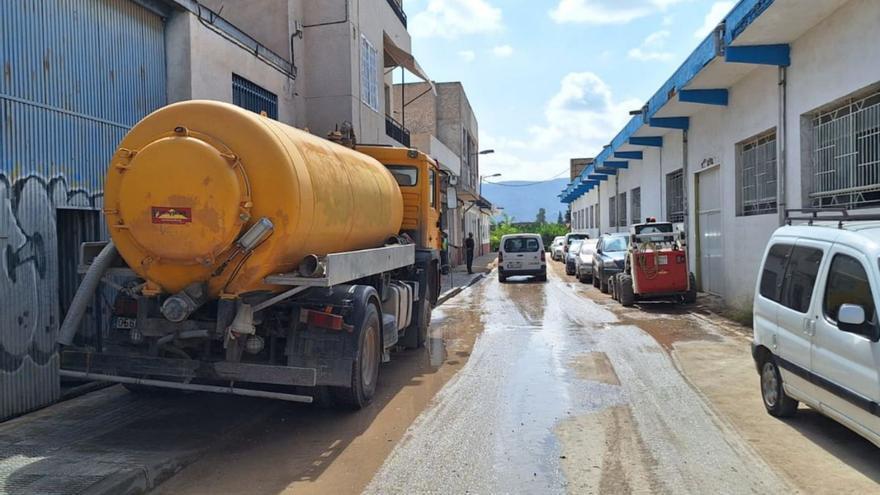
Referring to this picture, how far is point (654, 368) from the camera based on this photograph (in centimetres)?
866

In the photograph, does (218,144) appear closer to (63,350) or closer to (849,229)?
(63,350)

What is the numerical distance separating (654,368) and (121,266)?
6521 mm

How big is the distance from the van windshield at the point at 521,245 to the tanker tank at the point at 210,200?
19.6m

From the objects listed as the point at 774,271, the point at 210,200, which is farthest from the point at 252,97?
the point at 774,271

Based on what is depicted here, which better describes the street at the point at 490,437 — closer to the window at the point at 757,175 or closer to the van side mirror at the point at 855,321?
the van side mirror at the point at 855,321

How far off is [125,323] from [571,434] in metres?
4.18

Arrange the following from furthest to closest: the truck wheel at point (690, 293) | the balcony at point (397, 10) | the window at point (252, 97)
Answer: the balcony at point (397, 10)
the truck wheel at point (690, 293)
the window at point (252, 97)

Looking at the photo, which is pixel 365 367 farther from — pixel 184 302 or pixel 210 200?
pixel 210 200

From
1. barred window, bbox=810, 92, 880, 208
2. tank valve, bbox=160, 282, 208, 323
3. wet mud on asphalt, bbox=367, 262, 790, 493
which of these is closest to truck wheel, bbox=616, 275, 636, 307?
barred window, bbox=810, 92, 880, 208

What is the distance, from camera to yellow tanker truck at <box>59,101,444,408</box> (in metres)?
5.36

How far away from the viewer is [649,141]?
73.4 feet

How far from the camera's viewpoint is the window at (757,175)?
13344 mm

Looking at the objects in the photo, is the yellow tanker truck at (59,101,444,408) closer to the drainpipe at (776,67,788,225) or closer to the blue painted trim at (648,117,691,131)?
the drainpipe at (776,67,788,225)

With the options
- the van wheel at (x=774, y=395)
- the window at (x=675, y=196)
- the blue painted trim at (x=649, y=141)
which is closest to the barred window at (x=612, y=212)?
the blue painted trim at (x=649, y=141)
